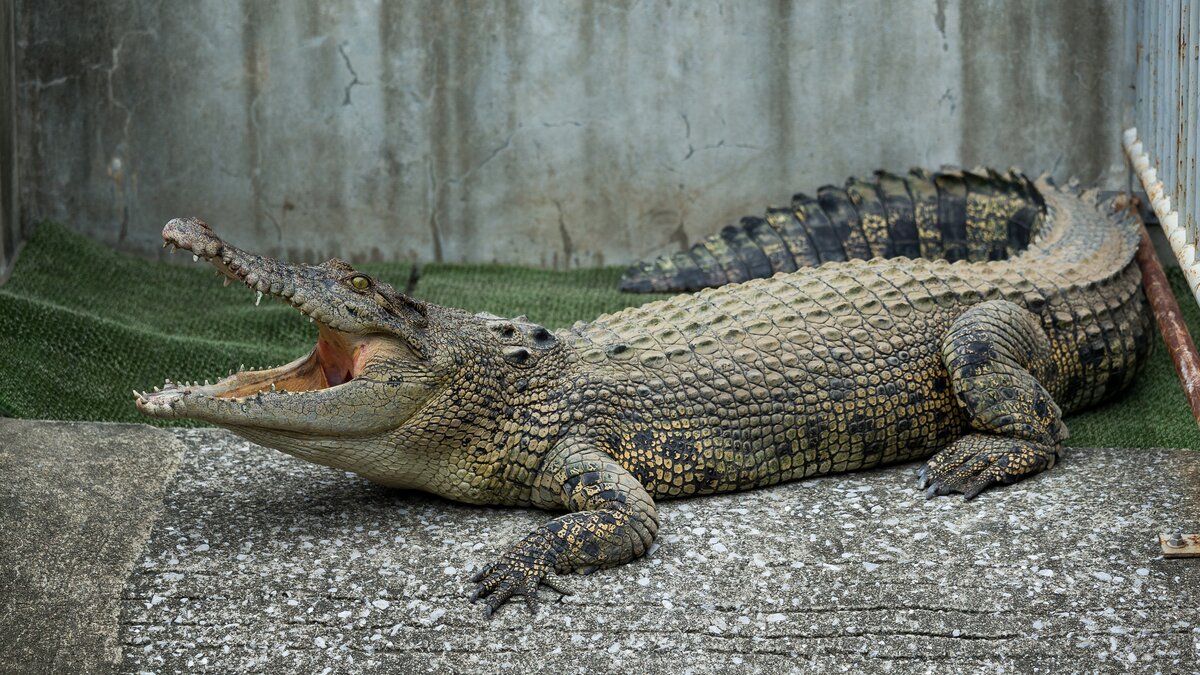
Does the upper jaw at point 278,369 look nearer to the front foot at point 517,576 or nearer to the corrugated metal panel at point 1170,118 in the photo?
the front foot at point 517,576

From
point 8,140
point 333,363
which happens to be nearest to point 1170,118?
point 333,363

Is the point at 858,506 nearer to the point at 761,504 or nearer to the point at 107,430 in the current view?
the point at 761,504

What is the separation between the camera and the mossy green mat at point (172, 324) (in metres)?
4.76

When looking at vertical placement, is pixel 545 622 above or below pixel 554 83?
below

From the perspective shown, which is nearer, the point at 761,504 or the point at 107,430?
the point at 761,504

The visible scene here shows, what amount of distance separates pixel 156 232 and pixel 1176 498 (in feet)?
15.1

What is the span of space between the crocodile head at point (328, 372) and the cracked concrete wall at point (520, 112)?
251 centimetres

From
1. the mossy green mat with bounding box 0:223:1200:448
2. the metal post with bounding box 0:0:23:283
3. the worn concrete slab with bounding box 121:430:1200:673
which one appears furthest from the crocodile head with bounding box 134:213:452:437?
the metal post with bounding box 0:0:23:283

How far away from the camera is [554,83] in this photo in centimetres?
618

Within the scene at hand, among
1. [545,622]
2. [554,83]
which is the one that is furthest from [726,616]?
[554,83]

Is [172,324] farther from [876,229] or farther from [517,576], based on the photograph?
[876,229]

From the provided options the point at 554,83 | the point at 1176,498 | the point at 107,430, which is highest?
the point at 554,83

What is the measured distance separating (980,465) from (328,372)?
197 centimetres

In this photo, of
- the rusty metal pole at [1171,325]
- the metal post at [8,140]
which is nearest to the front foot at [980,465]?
the rusty metal pole at [1171,325]
